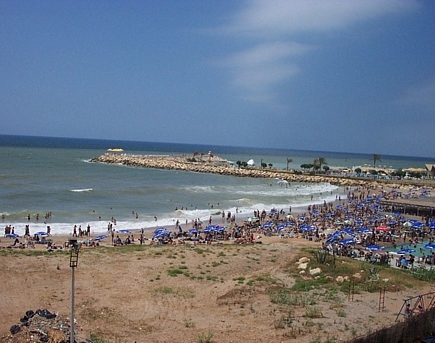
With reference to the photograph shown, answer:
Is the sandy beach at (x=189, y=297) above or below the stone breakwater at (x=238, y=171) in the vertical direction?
below

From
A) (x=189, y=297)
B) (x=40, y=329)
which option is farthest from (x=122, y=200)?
(x=40, y=329)

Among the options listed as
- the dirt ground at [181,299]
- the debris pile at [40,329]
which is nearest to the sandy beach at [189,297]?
the dirt ground at [181,299]

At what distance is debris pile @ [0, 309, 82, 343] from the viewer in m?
10.0

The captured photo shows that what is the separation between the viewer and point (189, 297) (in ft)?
48.4

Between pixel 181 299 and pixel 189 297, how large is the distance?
374 mm

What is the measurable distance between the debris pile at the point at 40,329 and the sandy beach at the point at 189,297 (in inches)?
6.5

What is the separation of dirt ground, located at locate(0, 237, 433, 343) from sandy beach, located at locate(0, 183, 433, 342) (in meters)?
0.03

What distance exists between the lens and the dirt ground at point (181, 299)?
11.5 metres

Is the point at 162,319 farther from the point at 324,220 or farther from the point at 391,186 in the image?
the point at 391,186

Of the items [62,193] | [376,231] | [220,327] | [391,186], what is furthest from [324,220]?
[391,186]

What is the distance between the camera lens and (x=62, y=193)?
43.3m

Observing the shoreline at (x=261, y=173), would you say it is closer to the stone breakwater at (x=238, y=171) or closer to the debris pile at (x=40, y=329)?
the stone breakwater at (x=238, y=171)

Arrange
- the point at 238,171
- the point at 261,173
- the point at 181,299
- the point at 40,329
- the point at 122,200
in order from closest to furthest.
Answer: the point at 40,329
the point at 181,299
the point at 122,200
the point at 261,173
the point at 238,171

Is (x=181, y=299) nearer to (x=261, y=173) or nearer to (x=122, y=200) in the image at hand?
(x=122, y=200)
